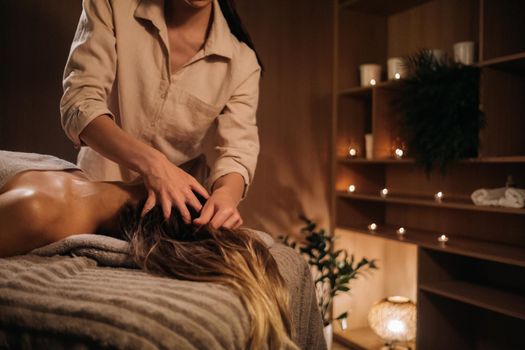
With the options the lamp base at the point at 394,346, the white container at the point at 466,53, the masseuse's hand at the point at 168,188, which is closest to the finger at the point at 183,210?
the masseuse's hand at the point at 168,188

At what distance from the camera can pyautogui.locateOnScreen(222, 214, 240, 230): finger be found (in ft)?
3.35

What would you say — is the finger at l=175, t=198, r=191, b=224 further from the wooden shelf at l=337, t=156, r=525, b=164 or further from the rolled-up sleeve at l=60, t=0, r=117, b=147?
the wooden shelf at l=337, t=156, r=525, b=164

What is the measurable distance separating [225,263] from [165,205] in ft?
0.79

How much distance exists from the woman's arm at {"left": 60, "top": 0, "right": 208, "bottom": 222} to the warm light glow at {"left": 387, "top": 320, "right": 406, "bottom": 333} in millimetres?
1831

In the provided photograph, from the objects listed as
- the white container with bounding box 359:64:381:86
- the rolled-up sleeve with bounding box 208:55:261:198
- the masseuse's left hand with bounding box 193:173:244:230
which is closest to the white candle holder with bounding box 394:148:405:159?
the white container with bounding box 359:64:381:86

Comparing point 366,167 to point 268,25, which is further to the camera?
point 366,167

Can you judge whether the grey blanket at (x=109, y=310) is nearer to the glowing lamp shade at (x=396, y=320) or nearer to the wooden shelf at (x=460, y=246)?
the wooden shelf at (x=460, y=246)

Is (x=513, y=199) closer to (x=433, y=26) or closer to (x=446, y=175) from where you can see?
(x=446, y=175)

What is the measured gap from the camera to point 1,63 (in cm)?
200

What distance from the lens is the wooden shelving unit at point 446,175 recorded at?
2141 mm

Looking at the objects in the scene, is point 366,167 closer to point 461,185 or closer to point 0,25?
point 461,185

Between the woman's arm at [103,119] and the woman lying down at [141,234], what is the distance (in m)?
0.05

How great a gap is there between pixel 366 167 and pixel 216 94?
176 centimetres

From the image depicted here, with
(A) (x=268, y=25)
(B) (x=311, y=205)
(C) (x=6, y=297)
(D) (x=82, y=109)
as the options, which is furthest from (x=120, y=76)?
(B) (x=311, y=205)
